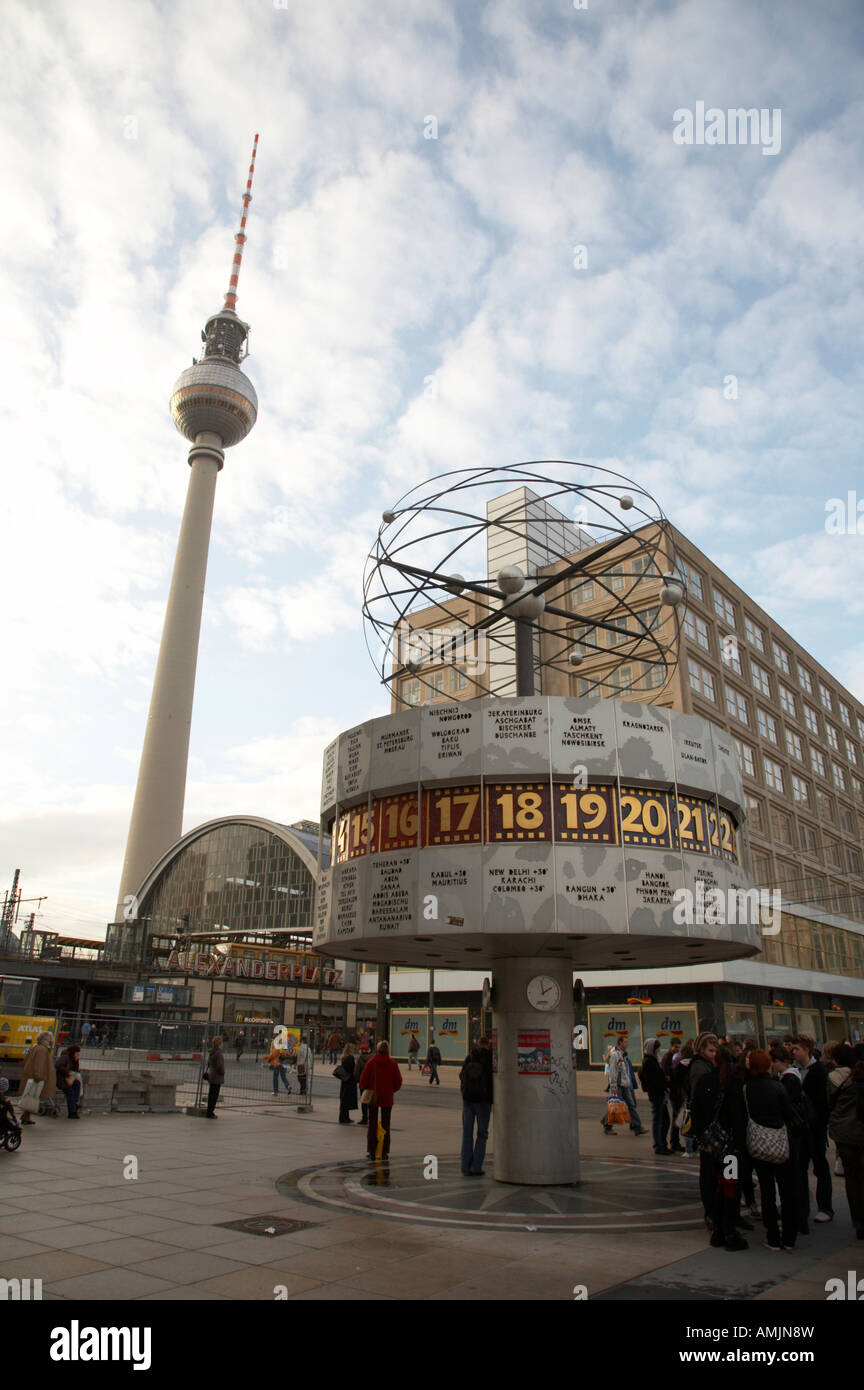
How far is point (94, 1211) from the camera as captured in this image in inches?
386

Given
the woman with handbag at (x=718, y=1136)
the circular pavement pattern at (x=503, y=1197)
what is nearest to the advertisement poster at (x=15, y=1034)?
the circular pavement pattern at (x=503, y=1197)

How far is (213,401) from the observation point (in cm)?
10344

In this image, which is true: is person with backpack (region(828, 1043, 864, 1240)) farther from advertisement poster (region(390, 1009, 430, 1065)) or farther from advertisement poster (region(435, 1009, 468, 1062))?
advertisement poster (region(390, 1009, 430, 1065))

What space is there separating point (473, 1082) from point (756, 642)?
50.5m

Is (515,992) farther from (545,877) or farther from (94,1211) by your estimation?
(94,1211)

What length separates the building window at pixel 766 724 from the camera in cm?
5544

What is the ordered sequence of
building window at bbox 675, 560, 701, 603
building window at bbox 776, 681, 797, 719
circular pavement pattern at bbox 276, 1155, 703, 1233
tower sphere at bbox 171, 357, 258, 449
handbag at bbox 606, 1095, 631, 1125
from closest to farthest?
circular pavement pattern at bbox 276, 1155, 703, 1233, handbag at bbox 606, 1095, 631, 1125, building window at bbox 675, 560, 701, 603, building window at bbox 776, 681, 797, 719, tower sphere at bbox 171, 357, 258, 449

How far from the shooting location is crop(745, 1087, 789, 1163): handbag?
888 cm

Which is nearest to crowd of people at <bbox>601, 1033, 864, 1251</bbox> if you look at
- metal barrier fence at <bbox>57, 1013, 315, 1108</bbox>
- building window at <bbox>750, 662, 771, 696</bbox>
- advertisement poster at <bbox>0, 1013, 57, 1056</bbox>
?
metal barrier fence at <bbox>57, 1013, 315, 1108</bbox>

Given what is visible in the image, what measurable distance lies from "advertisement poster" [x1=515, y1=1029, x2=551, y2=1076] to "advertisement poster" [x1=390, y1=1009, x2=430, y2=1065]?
44.3 m


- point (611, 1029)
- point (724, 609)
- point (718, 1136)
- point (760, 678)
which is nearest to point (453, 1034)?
point (611, 1029)

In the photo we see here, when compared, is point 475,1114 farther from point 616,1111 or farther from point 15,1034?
point 15,1034

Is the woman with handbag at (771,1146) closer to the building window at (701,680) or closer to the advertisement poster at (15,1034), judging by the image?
the advertisement poster at (15,1034)
